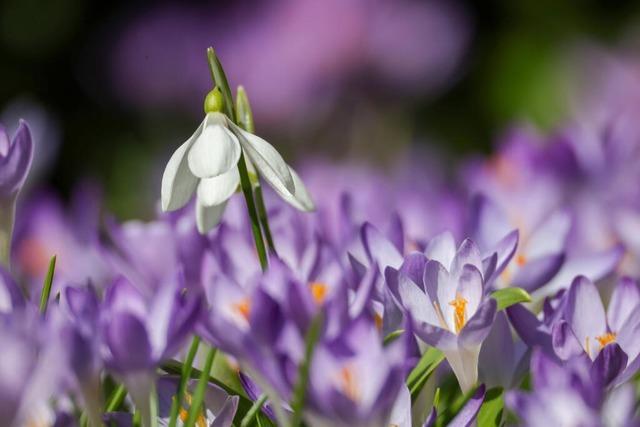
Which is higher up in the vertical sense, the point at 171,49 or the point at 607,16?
the point at 607,16

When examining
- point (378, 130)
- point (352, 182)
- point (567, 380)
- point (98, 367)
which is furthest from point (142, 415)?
point (378, 130)

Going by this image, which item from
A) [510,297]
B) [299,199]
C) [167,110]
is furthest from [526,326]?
[167,110]

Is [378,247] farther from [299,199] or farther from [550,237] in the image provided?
[550,237]

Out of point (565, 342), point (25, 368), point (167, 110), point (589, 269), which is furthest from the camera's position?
point (167, 110)

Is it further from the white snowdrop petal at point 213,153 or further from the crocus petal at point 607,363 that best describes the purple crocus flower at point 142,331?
the crocus petal at point 607,363

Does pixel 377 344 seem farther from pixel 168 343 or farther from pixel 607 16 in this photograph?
pixel 607 16

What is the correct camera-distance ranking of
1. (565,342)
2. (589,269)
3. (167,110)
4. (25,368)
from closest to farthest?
(25,368)
(565,342)
(589,269)
(167,110)

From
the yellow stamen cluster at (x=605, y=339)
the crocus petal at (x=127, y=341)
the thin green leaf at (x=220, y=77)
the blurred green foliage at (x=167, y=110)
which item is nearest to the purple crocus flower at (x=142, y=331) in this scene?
the crocus petal at (x=127, y=341)
